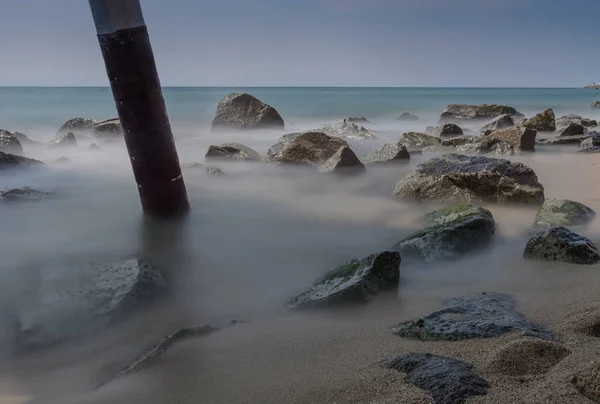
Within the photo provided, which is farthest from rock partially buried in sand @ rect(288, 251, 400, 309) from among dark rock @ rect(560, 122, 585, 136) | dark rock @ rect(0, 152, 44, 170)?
dark rock @ rect(560, 122, 585, 136)

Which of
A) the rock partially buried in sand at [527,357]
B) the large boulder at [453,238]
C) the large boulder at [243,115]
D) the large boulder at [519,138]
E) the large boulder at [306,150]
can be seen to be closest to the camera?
the rock partially buried in sand at [527,357]

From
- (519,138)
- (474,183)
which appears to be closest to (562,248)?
(474,183)

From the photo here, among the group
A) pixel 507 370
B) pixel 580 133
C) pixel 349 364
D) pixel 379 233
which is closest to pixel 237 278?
pixel 379 233

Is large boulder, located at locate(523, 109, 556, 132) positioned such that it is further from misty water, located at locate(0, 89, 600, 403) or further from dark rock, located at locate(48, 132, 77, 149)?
dark rock, located at locate(48, 132, 77, 149)

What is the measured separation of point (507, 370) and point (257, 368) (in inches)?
42.0

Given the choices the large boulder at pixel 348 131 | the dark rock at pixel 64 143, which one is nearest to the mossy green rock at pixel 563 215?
the large boulder at pixel 348 131

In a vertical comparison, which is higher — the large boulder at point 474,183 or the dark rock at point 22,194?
the dark rock at point 22,194

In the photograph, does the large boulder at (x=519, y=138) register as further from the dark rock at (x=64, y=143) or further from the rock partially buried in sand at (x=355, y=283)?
the dark rock at (x=64, y=143)

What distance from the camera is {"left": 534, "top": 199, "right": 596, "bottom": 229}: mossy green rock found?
436cm

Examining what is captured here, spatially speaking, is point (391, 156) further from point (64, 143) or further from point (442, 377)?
point (64, 143)

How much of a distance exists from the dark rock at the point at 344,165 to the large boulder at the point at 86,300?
4699mm

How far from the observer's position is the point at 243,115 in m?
15.5

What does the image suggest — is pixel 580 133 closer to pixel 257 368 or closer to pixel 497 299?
pixel 497 299

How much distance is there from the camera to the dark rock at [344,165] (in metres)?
7.74
